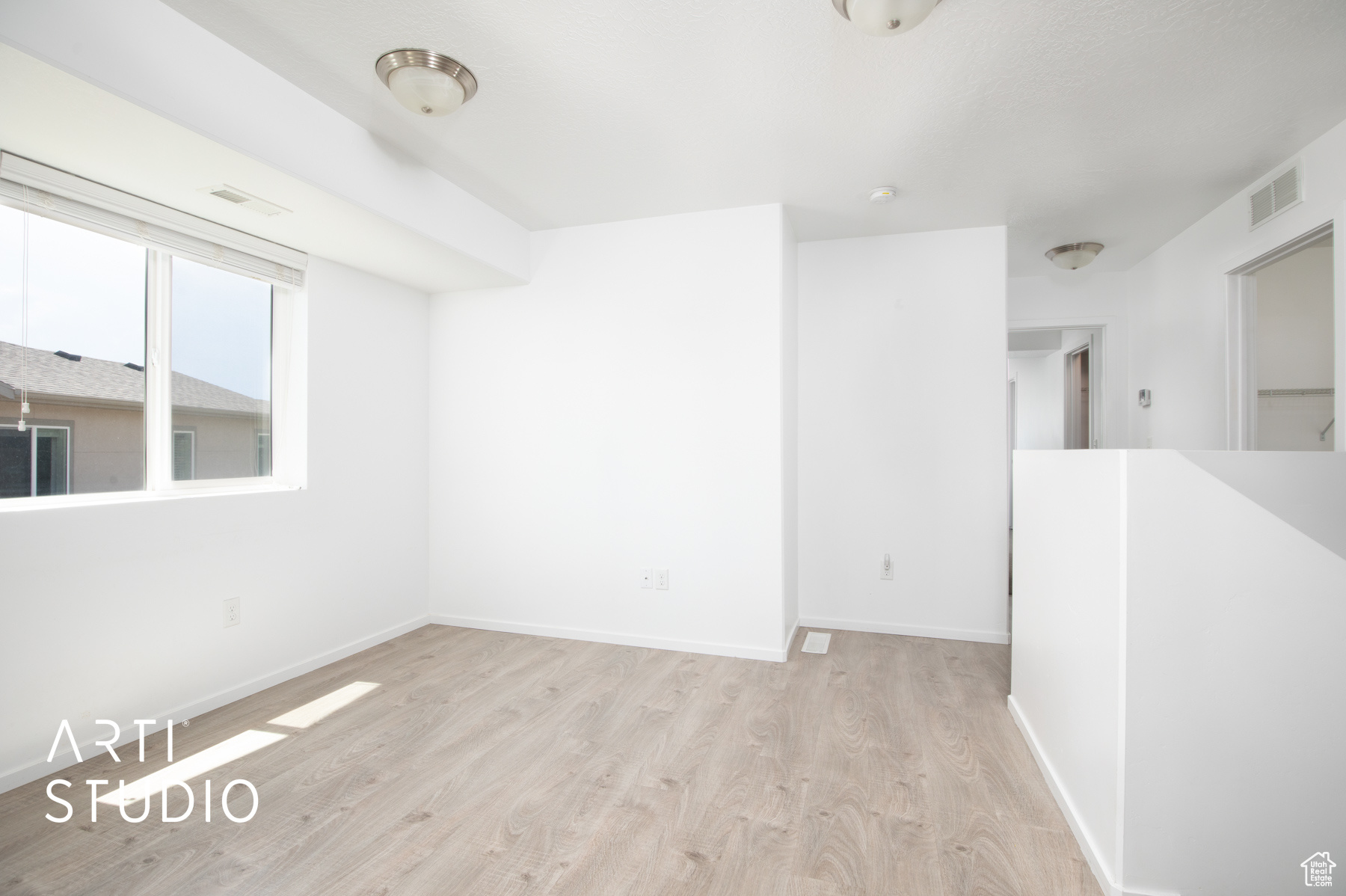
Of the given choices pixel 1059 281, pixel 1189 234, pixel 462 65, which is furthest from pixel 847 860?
pixel 1059 281

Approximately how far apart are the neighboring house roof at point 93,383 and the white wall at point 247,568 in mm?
420

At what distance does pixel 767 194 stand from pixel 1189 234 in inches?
102

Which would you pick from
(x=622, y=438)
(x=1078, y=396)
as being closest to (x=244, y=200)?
(x=622, y=438)

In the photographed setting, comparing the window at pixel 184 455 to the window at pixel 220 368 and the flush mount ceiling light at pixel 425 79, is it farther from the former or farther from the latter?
the flush mount ceiling light at pixel 425 79

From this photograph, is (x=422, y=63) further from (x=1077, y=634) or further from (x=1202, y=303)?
(x=1202, y=303)

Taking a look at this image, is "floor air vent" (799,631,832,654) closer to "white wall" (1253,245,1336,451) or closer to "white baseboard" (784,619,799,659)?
"white baseboard" (784,619,799,659)

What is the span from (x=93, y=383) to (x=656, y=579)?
2586 millimetres

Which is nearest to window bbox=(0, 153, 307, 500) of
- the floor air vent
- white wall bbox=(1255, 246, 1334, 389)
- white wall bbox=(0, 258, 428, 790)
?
white wall bbox=(0, 258, 428, 790)

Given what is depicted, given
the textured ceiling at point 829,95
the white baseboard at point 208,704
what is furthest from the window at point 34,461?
the textured ceiling at point 829,95

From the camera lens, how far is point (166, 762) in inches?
85.0

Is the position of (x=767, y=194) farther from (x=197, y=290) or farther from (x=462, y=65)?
(x=197, y=290)

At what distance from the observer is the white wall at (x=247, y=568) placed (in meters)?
2.07

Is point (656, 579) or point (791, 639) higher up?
point (656, 579)

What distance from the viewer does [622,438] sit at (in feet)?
11.5
